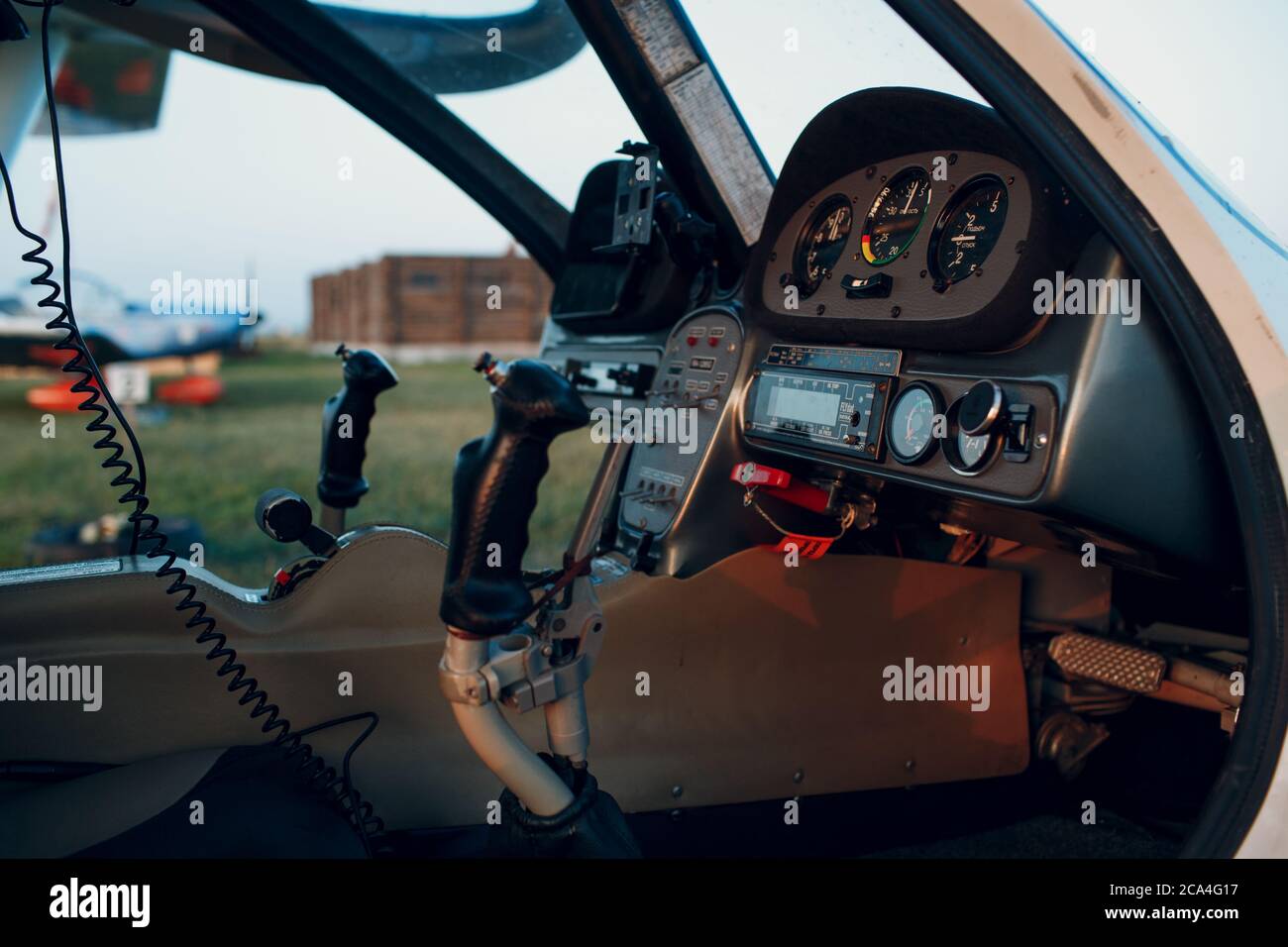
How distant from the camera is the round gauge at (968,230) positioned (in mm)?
1308

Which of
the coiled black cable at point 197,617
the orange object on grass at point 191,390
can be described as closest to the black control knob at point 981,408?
the coiled black cable at point 197,617

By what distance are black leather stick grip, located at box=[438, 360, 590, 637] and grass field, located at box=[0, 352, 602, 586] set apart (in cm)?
198

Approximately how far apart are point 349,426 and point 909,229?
1085mm

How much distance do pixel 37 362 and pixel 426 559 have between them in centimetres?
721

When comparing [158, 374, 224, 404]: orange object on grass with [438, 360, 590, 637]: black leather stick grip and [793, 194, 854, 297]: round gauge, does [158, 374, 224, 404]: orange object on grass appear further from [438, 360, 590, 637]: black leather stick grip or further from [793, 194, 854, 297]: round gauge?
[438, 360, 590, 637]: black leather stick grip

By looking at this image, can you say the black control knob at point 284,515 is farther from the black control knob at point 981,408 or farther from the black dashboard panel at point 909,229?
the black control knob at point 981,408

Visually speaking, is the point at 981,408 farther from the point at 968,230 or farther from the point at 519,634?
the point at 519,634

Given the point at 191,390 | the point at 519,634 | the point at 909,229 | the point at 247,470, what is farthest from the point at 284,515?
the point at 191,390

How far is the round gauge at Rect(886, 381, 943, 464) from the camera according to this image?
1311mm

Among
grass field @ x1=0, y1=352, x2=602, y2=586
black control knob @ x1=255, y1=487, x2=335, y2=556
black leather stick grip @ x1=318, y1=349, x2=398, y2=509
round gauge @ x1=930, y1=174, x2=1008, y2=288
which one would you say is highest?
round gauge @ x1=930, y1=174, x2=1008, y2=288

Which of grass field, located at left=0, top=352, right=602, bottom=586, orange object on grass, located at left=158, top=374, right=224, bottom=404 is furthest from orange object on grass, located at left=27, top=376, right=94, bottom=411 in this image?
orange object on grass, located at left=158, top=374, right=224, bottom=404

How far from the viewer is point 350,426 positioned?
5.75ft

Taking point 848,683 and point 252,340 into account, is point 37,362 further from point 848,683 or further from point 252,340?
point 848,683

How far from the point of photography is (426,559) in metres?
1.49
